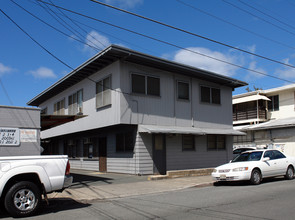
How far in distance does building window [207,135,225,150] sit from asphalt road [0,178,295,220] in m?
9.65

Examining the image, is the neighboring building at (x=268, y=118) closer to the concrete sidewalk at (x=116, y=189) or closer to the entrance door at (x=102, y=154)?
the entrance door at (x=102, y=154)

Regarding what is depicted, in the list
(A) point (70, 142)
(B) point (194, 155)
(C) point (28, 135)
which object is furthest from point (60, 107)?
(C) point (28, 135)

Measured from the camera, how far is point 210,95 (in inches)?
830

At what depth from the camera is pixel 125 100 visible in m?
16.5

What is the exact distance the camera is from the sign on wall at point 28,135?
11854 millimetres

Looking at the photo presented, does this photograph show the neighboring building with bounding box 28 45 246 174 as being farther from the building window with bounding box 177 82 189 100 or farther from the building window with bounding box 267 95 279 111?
the building window with bounding box 267 95 279 111

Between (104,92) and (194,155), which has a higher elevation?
(104,92)

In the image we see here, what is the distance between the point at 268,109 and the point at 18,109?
89.6ft

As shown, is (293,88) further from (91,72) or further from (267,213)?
(267,213)

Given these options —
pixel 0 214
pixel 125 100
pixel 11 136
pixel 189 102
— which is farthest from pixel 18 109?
pixel 189 102

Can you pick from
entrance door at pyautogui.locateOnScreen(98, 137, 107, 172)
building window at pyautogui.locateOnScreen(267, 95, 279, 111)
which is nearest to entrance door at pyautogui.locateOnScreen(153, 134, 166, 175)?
entrance door at pyautogui.locateOnScreen(98, 137, 107, 172)

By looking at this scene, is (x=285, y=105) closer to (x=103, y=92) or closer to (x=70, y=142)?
(x=103, y=92)

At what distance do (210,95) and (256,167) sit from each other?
29.3 ft

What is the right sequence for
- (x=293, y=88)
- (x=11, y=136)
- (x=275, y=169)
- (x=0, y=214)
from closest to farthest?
(x=0, y=214)
(x=11, y=136)
(x=275, y=169)
(x=293, y=88)
